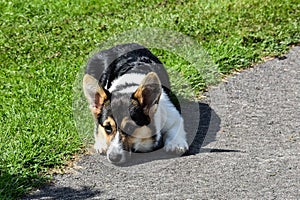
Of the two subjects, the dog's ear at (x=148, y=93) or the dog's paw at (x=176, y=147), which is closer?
the dog's ear at (x=148, y=93)

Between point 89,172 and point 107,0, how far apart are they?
14.4 feet

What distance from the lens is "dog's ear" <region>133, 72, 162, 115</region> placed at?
528cm

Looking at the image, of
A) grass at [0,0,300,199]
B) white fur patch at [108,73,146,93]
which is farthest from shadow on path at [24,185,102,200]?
white fur patch at [108,73,146,93]

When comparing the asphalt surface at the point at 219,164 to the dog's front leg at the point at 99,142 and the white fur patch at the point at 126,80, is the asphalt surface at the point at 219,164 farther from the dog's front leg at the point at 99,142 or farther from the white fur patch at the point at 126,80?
the white fur patch at the point at 126,80

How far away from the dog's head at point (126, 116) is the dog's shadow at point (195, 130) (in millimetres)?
125

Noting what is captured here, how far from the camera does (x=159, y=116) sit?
555 centimetres

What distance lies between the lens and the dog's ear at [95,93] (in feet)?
17.7

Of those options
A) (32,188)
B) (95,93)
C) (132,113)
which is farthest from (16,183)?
(132,113)

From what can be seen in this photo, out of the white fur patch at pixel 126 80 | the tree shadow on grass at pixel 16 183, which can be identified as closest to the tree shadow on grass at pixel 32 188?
the tree shadow on grass at pixel 16 183

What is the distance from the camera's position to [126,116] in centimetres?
520

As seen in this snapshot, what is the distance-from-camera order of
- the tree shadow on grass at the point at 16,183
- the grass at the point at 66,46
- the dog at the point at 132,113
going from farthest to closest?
the grass at the point at 66,46
the dog at the point at 132,113
the tree shadow on grass at the point at 16,183

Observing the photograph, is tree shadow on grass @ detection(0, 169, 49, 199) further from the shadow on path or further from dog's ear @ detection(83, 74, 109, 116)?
dog's ear @ detection(83, 74, 109, 116)

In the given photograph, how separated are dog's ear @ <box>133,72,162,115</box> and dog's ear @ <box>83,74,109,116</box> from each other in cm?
26

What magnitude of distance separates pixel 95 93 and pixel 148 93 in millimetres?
435
